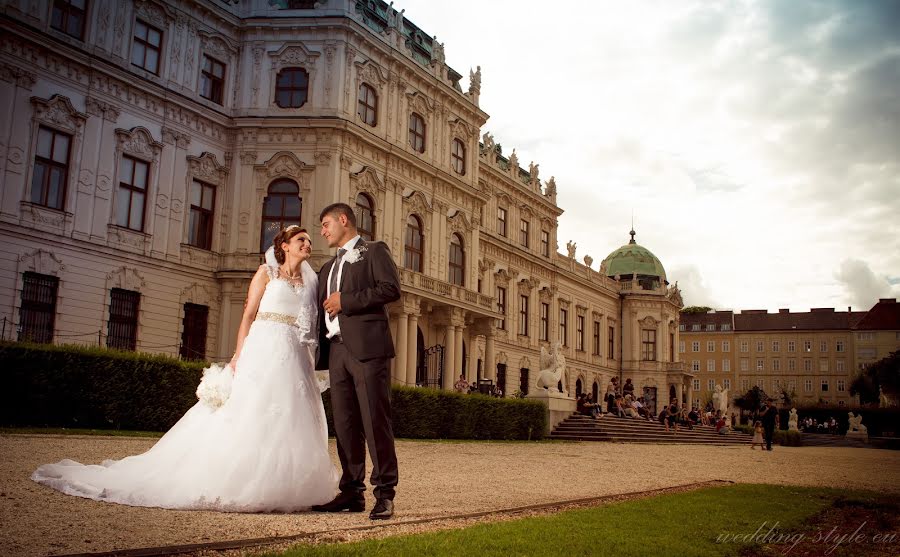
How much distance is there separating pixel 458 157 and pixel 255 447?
31.0m

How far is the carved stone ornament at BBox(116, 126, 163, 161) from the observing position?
25203 mm

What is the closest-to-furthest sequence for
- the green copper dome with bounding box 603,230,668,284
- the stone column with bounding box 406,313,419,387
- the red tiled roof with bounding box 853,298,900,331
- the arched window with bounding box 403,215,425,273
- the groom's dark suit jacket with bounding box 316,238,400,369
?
1. the groom's dark suit jacket with bounding box 316,238,400,369
2. the stone column with bounding box 406,313,419,387
3. the arched window with bounding box 403,215,425,273
4. the green copper dome with bounding box 603,230,668,284
5. the red tiled roof with bounding box 853,298,900,331

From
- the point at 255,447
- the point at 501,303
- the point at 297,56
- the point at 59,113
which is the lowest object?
the point at 255,447

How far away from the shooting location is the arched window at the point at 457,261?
117 feet

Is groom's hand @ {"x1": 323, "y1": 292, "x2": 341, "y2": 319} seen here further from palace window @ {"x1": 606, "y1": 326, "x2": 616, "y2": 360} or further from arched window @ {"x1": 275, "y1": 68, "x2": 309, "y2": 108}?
palace window @ {"x1": 606, "y1": 326, "x2": 616, "y2": 360}

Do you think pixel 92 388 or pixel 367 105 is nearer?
pixel 92 388

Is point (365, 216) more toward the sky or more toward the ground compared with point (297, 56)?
more toward the ground

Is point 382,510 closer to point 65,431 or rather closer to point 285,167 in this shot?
point 65,431

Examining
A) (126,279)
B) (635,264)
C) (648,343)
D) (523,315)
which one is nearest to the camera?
(126,279)

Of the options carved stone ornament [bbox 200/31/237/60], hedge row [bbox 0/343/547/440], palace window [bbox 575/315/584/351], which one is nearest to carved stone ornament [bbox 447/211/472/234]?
carved stone ornament [bbox 200/31/237/60]

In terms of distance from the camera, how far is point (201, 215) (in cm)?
2805

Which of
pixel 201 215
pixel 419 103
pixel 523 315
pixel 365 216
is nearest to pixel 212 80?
pixel 201 215

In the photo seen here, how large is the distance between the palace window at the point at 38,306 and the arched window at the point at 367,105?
40.9 feet

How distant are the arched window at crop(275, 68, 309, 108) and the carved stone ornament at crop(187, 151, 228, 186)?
313 cm
